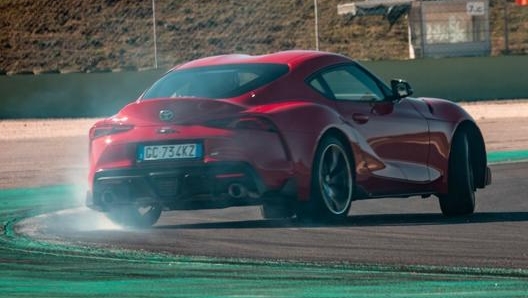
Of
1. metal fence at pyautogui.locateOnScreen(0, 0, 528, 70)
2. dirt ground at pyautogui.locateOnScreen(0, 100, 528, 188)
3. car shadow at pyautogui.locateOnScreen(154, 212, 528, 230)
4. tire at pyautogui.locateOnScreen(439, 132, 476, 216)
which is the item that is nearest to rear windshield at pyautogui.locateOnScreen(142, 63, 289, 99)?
car shadow at pyautogui.locateOnScreen(154, 212, 528, 230)

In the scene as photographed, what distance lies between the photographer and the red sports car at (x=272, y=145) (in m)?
10.1

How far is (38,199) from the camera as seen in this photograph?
1463 centimetres

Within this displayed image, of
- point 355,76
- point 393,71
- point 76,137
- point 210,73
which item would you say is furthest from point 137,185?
point 393,71

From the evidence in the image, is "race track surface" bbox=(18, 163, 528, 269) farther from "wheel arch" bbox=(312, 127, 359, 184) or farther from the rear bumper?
"wheel arch" bbox=(312, 127, 359, 184)

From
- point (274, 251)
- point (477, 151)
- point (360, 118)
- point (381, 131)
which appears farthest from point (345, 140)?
point (274, 251)

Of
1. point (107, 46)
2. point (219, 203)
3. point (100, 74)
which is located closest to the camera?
point (219, 203)

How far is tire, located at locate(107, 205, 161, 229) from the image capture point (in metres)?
11.0

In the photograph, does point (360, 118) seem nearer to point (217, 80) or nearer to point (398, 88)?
point (398, 88)

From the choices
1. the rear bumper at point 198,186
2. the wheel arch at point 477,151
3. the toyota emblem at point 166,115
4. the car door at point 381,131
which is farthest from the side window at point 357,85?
the toyota emblem at point 166,115

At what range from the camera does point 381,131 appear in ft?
36.3

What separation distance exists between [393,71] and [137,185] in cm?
2342

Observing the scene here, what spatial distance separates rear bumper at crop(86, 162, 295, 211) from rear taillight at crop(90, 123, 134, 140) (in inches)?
11.6

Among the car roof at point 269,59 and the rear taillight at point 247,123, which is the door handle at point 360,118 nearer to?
the car roof at point 269,59

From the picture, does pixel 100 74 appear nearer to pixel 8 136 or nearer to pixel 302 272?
pixel 8 136
